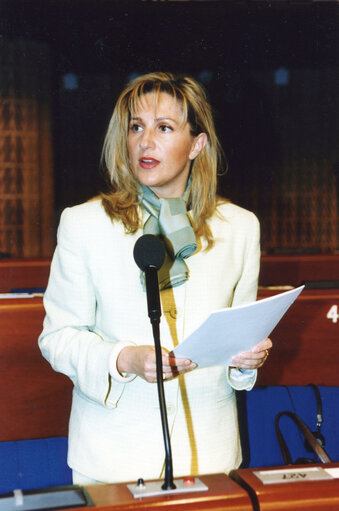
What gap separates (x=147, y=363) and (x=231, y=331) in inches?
6.4

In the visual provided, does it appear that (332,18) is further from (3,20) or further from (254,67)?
(3,20)

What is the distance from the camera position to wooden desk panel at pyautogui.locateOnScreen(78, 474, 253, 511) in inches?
36.2

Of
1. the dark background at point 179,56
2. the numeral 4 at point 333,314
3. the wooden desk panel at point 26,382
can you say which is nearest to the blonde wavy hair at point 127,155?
the wooden desk panel at point 26,382

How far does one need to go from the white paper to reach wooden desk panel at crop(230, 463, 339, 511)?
9.6 inches

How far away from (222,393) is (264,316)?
1.16 ft

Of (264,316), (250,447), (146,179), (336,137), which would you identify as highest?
(336,137)

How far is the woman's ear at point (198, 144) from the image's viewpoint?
1.60 m

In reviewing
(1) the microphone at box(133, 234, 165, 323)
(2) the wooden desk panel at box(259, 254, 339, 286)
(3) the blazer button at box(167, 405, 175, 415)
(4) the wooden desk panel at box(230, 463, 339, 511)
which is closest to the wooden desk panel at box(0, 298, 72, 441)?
(3) the blazer button at box(167, 405, 175, 415)

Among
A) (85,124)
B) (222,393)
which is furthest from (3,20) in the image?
(222,393)

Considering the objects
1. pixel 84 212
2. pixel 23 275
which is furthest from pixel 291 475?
pixel 23 275

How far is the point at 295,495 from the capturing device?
38.3 inches

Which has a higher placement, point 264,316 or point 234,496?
point 264,316

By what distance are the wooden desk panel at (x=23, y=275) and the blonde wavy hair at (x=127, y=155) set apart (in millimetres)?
1869

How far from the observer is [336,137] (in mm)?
6484
